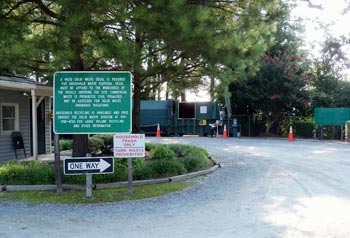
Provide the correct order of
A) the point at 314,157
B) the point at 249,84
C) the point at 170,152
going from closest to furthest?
the point at 170,152
the point at 314,157
the point at 249,84

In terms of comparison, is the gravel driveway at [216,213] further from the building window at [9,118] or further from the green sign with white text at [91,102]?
the building window at [9,118]

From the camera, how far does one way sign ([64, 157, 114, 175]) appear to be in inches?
326

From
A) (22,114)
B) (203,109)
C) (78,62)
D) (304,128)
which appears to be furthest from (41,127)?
(304,128)

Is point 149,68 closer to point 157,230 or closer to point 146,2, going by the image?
point 146,2

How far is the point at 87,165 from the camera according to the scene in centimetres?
834

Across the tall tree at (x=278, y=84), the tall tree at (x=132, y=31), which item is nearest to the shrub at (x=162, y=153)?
the tall tree at (x=132, y=31)

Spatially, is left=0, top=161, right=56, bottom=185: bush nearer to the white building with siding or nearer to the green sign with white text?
the green sign with white text

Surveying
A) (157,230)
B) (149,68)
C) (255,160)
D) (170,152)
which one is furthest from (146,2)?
(255,160)

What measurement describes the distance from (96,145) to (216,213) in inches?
324

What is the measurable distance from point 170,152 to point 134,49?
625cm

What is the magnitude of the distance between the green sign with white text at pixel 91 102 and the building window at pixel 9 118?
598 centimetres

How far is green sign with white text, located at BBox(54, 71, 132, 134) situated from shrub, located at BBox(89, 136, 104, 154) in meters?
5.66

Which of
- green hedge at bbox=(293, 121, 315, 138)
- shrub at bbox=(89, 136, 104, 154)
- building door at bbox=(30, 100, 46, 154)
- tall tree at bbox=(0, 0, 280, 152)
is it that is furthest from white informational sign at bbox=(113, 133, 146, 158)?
green hedge at bbox=(293, 121, 315, 138)

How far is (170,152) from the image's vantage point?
13.7 metres
